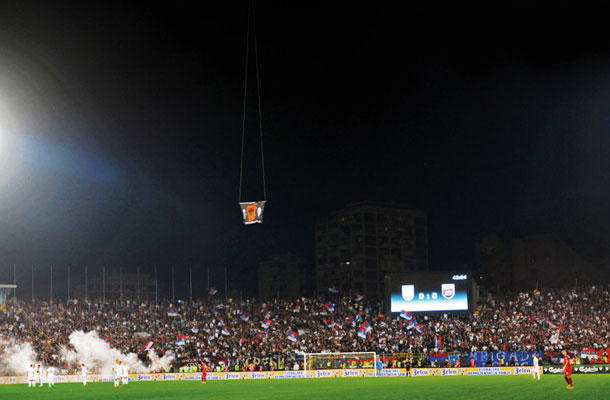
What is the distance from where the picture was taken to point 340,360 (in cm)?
6725

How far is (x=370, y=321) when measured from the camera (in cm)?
8062

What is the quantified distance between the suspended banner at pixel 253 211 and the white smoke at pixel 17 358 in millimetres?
35553

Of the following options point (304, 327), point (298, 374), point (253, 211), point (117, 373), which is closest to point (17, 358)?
point (117, 373)

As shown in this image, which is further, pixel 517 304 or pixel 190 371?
pixel 517 304

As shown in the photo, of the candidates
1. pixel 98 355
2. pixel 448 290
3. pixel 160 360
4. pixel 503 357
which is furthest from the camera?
pixel 448 290

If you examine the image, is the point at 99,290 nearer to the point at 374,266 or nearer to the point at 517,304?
the point at 374,266

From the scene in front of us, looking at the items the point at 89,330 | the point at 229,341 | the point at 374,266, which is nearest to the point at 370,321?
the point at 229,341

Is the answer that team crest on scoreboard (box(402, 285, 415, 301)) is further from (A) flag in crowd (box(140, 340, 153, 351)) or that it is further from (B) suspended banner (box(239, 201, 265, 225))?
(B) suspended banner (box(239, 201, 265, 225))

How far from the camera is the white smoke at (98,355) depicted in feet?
239

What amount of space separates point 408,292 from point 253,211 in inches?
1431

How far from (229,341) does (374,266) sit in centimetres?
10185

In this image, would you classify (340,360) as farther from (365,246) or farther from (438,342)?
(365,246)

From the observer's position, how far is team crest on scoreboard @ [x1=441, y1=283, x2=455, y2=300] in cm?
7812

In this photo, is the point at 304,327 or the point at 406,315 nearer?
the point at 406,315
